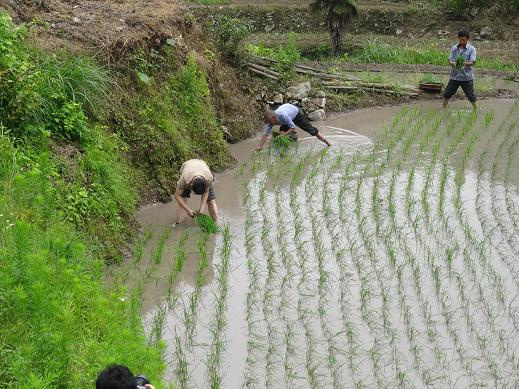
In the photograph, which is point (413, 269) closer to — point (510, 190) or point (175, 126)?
point (510, 190)

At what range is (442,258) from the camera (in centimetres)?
695

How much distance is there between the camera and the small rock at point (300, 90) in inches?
484

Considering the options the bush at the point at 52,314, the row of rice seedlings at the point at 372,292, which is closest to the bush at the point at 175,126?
the row of rice seedlings at the point at 372,292

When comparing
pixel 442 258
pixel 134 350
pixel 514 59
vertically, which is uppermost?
pixel 134 350

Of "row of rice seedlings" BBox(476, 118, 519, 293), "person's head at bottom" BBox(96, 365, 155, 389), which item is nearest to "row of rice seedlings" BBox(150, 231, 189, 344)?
"person's head at bottom" BBox(96, 365, 155, 389)

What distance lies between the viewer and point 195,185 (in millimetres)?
7148

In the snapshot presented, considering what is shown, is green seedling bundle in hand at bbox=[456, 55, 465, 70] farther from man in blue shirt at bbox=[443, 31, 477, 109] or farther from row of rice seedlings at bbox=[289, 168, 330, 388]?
row of rice seedlings at bbox=[289, 168, 330, 388]

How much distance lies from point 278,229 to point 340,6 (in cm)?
1246

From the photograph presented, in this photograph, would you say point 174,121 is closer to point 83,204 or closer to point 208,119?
point 208,119

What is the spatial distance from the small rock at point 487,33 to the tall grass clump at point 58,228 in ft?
51.1

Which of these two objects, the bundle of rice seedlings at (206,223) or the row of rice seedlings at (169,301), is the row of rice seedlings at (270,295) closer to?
the bundle of rice seedlings at (206,223)

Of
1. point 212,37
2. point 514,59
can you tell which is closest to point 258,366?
point 212,37

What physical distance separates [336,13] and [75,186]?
44.0ft

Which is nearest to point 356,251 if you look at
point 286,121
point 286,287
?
point 286,287
